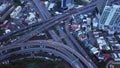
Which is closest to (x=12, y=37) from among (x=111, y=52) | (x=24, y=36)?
(x=24, y=36)

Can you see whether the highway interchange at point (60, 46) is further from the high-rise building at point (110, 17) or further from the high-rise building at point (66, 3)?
the high-rise building at point (66, 3)

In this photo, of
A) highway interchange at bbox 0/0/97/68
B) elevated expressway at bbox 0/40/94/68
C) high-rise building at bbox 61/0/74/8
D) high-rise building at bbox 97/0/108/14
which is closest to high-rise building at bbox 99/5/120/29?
high-rise building at bbox 97/0/108/14

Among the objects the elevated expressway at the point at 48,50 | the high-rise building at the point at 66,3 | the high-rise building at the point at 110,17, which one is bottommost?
the elevated expressway at the point at 48,50

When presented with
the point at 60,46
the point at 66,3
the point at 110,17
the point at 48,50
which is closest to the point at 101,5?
the point at 110,17

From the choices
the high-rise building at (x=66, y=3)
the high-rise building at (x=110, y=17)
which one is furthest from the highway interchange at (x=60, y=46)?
the high-rise building at (x=66, y=3)

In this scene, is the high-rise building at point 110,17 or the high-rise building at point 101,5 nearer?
the high-rise building at point 110,17

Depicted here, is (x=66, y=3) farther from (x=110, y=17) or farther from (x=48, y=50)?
(x=48, y=50)

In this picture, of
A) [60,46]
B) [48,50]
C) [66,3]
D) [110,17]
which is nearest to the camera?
[48,50]
